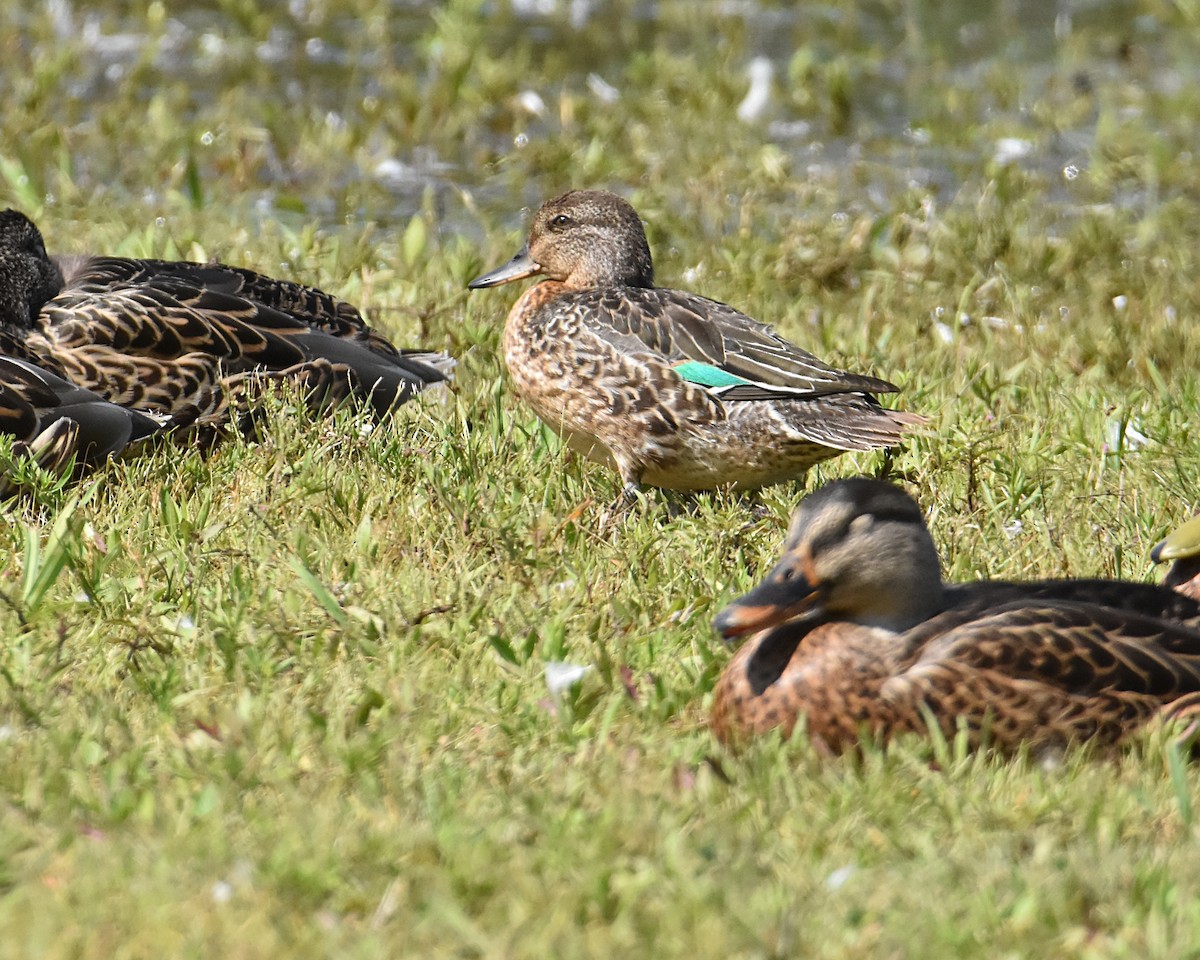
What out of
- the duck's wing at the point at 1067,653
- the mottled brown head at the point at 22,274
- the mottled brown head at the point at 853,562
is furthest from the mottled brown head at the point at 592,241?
the duck's wing at the point at 1067,653

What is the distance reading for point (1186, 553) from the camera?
4.73m

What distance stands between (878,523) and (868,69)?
8.20 meters

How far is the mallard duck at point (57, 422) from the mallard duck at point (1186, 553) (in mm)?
3083

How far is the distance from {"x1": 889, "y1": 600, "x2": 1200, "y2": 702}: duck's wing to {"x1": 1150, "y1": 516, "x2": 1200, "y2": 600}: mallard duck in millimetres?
551

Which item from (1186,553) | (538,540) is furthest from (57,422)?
(1186,553)

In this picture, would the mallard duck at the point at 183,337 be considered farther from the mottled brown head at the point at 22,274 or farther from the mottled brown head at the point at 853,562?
the mottled brown head at the point at 853,562

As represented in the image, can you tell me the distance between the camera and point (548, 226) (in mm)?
6723

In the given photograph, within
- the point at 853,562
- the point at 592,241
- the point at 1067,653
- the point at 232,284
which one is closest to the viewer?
the point at 1067,653

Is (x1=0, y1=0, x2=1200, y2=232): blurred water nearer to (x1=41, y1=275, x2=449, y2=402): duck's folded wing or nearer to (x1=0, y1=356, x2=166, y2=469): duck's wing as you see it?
(x1=41, y1=275, x2=449, y2=402): duck's folded wing

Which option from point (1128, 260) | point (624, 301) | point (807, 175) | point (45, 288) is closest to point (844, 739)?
point (624, 301)

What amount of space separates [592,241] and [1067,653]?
10.0 feet

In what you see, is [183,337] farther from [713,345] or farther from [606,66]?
[606,66]

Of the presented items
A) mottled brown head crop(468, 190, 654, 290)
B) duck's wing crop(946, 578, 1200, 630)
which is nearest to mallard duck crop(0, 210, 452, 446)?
mottled brown head crop(468, 190, 654, 290)

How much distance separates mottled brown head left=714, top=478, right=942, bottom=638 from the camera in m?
4.18
